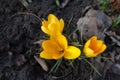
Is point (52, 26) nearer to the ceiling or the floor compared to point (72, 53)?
nearer to the ceiling

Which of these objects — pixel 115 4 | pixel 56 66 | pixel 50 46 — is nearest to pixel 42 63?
pixel 56 66

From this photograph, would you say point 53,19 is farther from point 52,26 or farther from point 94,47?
point 94,47

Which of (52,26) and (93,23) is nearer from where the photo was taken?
(52,26)

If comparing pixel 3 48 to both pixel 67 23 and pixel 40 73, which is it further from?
pixel 67 23

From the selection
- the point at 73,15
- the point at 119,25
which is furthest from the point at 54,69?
the point at 119,25

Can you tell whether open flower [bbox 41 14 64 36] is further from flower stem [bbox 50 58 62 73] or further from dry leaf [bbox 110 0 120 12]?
dry leaf [bbox 110 0 120 12]

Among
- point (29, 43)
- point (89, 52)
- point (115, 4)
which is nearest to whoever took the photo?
point (89, 52)
